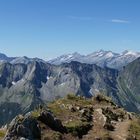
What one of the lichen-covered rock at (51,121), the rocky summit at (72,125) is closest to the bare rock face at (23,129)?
the rocky summit at (72,125)

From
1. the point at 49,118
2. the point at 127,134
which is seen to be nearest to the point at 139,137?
the point at 127,134

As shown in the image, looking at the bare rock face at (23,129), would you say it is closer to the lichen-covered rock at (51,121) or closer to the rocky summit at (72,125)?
the rocky summit at (72,125)

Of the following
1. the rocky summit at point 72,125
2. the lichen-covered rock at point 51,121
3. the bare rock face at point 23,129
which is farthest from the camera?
the lichen-covered rock at point 51,121

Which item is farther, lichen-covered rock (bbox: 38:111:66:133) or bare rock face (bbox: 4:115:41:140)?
lichen-covered rock (bbox: 38:111:66:133)

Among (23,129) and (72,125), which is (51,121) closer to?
(72,125)

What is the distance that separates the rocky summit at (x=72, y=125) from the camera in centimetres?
4419

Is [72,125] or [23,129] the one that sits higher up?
[23,129]

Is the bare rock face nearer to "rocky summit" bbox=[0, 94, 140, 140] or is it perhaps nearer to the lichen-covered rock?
"rocky summit" bbox=[0, 94, 140, 140]

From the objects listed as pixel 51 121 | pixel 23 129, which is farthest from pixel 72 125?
pixel 23 129

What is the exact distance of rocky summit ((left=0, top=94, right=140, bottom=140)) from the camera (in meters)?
44.2

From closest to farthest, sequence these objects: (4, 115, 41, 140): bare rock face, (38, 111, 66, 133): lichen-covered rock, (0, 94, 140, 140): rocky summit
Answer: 1. (4, 115, 41, 140): bare rock face
2. (0, 94, 140, 140): rocky summit
3. (38, 111, 66, 133): lichen-covered rock

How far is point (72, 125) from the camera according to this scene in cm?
5322

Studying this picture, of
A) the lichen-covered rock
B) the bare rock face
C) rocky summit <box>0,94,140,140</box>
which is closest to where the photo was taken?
the bare rock face

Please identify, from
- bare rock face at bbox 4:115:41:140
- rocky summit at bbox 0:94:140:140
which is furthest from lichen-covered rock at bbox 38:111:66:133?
bare rock face at bbox 4:115:41:140
